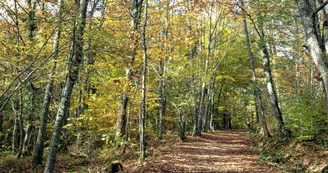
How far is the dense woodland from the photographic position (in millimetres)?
6055

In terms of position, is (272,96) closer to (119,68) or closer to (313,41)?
Answer: (313,41)

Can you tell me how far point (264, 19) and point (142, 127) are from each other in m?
7.75

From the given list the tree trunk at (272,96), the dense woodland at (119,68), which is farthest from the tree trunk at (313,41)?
the tree trunk at (272,96)

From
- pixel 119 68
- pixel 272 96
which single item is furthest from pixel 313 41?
pixel 119 68

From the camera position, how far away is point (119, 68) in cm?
1356

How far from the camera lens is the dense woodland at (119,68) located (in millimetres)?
6055

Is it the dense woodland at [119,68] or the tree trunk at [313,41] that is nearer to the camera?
the tree trunk at [313,41]

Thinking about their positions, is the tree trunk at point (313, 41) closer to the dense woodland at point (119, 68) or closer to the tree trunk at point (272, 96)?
the dense woodland at point (119, 68)

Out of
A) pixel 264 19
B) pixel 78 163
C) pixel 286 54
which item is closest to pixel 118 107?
pixel 78 163

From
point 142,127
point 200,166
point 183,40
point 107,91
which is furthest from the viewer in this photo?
point 183,40

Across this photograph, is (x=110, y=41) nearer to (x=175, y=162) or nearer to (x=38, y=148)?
(x=175, y=162)

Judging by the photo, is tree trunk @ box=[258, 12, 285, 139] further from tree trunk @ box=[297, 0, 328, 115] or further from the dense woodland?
tree trunk @ box=[297, 0, 328, 115]

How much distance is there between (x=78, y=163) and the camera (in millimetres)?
11047

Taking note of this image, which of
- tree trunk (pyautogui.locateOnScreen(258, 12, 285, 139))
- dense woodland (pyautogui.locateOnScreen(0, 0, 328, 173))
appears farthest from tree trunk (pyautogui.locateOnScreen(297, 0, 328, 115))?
tree trunk (pyautogui.locateOnScreen(258, 12, 285, 139))
